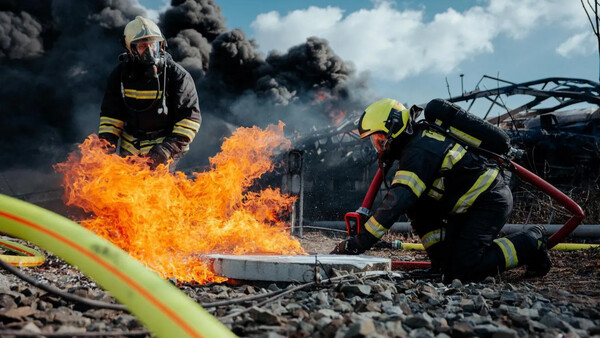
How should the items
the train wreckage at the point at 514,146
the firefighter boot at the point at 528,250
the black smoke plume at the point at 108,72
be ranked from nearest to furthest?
1. the firefighter boot at the point at 528,250
2. the train wreckage at the point at 514,146
3. the black smoke plume at the point at 108,72

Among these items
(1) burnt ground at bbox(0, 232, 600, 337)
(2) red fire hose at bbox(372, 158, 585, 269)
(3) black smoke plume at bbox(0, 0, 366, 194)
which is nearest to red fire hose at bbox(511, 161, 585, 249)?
(2) red fire hose at bbox(372, 158, 585, 269)

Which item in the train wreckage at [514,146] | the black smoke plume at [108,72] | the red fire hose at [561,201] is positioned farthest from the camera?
the black smoke plume at [108,72]

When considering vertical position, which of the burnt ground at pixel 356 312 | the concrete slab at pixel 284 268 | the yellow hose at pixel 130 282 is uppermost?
the yellow hose at pixel 130 282

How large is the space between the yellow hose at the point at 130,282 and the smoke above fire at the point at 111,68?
77.5 ft

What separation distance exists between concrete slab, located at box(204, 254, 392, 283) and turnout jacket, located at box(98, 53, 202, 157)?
1735 millimetres

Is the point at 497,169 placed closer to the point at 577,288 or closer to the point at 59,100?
the point at 577,288

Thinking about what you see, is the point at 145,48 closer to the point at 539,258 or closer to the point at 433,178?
the point at 433,178

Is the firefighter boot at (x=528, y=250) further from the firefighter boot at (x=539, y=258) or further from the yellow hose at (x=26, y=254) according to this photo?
the yellow hose at (x=26, y=254)

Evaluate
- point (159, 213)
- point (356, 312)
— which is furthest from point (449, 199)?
point (159, 213)

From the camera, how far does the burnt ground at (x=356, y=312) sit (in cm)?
205

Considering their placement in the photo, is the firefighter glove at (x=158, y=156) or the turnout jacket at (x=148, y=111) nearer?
the firefighter glove at (x=158, y=156)

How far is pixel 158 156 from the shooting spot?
15.5 feet

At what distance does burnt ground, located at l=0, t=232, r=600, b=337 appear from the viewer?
2.05 metres

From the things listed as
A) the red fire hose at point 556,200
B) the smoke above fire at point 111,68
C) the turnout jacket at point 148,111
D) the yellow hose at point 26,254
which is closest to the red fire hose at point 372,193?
the red fire hose at point 556,200
